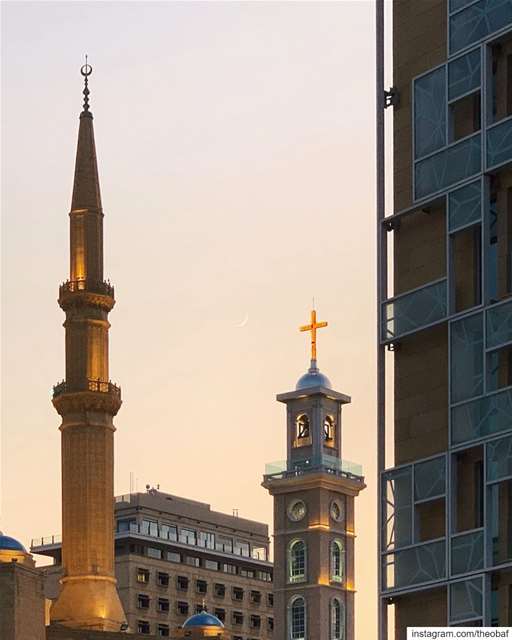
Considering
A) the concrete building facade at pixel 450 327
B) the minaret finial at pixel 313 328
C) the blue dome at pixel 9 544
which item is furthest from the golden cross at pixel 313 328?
the concrete building facade at pixel 450 327

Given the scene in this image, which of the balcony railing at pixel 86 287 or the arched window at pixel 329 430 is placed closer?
the balcony railing at pixel 86 287

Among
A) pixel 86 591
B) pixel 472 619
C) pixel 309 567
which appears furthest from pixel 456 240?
pixel 309 567

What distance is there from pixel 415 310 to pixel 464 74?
4680 mm

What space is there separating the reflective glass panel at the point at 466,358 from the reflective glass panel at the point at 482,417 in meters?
0.32

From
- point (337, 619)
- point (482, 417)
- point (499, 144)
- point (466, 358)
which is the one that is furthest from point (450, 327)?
point (337, 619)

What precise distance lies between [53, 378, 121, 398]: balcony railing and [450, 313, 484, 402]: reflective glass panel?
110524mm

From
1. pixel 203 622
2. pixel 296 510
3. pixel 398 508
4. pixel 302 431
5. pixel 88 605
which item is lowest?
pixel 398 508

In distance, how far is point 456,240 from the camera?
41.3 meters

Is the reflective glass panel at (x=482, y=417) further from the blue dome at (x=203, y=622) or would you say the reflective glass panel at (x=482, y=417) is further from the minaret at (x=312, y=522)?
the minaret at (x=312, y=522)

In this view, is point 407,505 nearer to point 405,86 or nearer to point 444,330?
point 444,330

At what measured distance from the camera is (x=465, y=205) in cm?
4078

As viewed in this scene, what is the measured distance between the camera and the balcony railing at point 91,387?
150 m

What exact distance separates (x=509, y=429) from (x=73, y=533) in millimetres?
111661

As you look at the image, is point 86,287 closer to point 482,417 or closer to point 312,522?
point 312,522
